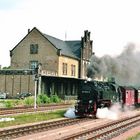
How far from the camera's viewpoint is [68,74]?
71.7m

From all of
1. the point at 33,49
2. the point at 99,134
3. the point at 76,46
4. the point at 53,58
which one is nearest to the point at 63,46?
the point at 76,46

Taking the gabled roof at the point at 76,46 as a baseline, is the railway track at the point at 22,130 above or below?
below

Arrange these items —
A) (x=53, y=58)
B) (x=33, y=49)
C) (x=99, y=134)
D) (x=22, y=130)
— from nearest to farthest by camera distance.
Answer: (x=99, y=134) < (x=22, y=130) < (x=53, y=58) < (x=33, y=49)

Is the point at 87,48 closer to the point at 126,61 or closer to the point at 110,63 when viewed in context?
the point at 126,61

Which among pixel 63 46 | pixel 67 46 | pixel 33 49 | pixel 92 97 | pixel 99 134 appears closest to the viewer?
pixel 99 134

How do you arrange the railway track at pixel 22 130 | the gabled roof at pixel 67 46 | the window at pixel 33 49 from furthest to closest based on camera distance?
the window at pixel 33 49 → the gabled roof at pixel 67 46 → the railway track at pixel 22 130

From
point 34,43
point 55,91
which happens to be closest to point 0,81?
point 55,91

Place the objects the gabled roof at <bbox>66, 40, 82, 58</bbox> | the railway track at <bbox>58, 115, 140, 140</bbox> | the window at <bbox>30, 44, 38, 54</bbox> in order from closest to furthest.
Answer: the railway track at <bbox>58, 115, 140, 140</bbox> → the window at <bbox>30, 44, 38, 54</bbox> → the gabled roof at <bbox>66, 40, 82, 58</bbox>

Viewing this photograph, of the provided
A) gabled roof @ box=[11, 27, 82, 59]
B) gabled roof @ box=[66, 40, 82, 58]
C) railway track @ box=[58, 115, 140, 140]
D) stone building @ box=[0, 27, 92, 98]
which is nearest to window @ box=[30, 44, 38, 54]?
stone building @ box=[0, 27, 92, 98]

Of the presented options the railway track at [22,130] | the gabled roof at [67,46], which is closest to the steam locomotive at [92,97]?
the railway track at [22,130]

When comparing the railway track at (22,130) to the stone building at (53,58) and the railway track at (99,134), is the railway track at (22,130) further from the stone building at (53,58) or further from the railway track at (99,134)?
the stone building at (53,58)

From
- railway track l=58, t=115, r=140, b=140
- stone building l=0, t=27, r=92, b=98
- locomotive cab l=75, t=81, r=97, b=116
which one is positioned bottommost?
railway track l=58, t=115, r=140, b=140

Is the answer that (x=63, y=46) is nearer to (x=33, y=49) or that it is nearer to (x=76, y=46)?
(x=76, y=46)

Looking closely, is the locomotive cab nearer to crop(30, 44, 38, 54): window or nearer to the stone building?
the stone building
